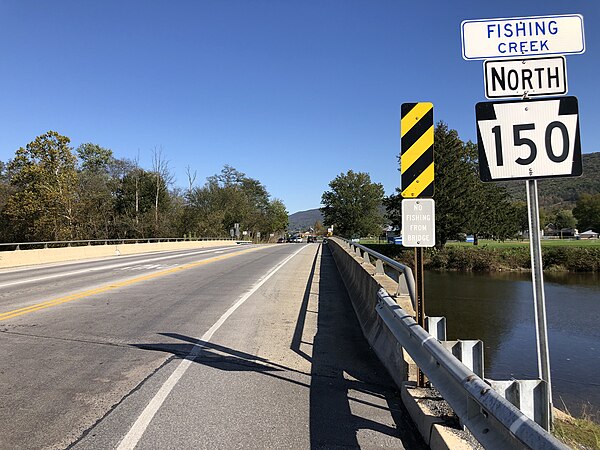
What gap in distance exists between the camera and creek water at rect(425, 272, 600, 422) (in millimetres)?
10887

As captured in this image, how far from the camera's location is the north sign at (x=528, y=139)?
379cm

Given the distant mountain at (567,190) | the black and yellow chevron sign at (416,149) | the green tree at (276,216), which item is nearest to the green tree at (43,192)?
the black and yellow chevron sign at (416,149)

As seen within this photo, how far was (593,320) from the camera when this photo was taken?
1948cm

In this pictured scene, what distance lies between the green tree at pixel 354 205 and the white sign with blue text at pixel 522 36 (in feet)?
330

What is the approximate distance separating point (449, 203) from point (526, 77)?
170 ft

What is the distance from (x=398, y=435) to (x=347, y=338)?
3786mm

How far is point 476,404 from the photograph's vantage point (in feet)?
9.45

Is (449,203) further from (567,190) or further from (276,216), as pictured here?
(567,190)

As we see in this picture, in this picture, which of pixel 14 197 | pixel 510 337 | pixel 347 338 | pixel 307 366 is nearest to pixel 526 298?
pixel 510 337

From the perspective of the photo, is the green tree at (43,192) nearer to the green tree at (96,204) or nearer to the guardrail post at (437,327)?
the green tree at (96,204)

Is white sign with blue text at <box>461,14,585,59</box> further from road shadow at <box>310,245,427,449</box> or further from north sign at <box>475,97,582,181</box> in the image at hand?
road shadow at <box>310,245,427,449</box>

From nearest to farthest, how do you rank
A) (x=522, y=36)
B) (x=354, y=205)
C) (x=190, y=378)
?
(x=522, y=36) → (x=190, y=378) → (x=354, y=205)

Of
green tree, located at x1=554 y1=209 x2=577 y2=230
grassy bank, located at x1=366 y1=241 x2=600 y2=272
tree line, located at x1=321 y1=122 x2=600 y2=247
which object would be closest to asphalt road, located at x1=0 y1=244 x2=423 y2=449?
tree line, located at x1=321 y1=122 x2=600 y2=247

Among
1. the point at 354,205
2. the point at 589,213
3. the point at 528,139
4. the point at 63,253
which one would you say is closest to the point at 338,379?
the point at 528,139
